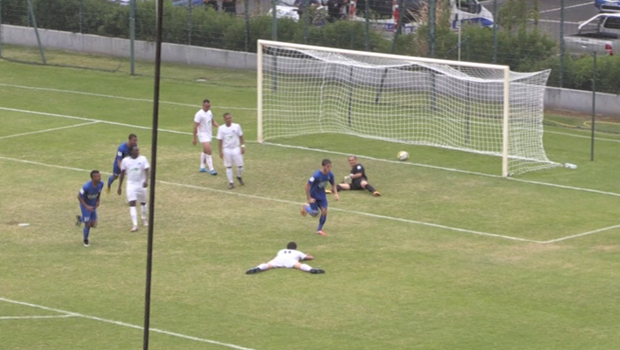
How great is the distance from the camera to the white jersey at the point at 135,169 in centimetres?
2728

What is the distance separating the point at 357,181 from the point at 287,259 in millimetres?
7114

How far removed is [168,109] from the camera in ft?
137

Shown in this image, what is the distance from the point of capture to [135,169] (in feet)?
89.5

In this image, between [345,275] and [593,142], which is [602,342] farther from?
[593,142]

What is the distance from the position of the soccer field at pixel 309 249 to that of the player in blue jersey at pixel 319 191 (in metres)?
0.58

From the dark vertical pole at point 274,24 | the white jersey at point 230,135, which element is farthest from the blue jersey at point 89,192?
the dark vertical pole at point 274,24

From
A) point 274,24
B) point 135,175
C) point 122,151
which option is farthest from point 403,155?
point 274,24

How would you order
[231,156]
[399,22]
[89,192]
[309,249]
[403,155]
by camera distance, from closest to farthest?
[89,192] → [309,249] → [231,156] → [403,155] → [399,22]

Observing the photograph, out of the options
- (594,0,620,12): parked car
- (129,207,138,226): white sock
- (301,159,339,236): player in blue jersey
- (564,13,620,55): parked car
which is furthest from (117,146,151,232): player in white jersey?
(594,0,620,12): parked car

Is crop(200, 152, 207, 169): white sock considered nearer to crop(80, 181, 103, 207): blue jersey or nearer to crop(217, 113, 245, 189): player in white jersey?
crop(217, 113, 245, 189): player in white jersey

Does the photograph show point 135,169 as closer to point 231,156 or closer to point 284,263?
point 231,156

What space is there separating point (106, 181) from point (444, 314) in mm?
12899

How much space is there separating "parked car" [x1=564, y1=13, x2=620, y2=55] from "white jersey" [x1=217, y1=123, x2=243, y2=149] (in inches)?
655

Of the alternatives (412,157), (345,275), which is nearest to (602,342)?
(345,275)
